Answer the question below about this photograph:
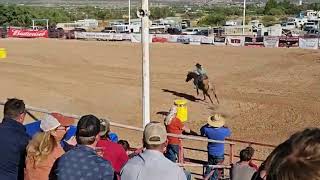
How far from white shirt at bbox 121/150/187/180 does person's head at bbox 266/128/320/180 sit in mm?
2126

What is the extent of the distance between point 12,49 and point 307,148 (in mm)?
39495

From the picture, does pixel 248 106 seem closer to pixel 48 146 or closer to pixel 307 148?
pixel 48 146

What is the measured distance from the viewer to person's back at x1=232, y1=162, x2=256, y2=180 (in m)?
6.86

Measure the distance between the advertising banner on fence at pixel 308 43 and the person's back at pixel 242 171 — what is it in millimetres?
34177

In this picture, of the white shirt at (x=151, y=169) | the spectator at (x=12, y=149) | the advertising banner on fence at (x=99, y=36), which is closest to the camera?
the white shirt at (x=151, y=169)

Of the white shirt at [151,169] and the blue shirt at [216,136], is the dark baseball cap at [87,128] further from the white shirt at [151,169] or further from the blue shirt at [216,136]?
the blue shirt at [216,136]

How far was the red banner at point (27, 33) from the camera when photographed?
51.6 metres

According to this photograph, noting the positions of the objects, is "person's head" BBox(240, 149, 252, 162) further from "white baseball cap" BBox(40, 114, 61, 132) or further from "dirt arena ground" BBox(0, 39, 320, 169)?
"dirt arena ground" BBox(0, 39, 320, 169)

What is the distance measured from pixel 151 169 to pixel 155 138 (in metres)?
0.26

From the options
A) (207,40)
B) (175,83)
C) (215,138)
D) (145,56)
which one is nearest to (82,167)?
(145,56)

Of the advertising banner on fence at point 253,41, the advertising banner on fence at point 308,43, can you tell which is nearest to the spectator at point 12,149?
the advertising banner on fence at point 308,43

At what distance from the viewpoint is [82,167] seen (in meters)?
4.10

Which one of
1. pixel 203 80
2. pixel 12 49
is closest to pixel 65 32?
pixel 12 49

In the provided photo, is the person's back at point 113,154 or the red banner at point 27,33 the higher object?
the person's back at point 113,154
